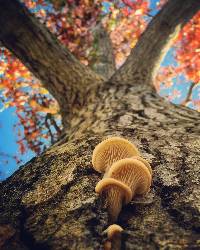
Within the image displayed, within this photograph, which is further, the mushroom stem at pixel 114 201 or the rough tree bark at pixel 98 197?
the mushroom stem at pixel 114 201

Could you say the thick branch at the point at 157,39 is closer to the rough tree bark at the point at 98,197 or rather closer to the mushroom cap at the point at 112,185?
the rough tree bark at the point at 98,197

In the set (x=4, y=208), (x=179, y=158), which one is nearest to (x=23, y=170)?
(x=4, y=208)

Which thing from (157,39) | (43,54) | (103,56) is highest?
(103,56)

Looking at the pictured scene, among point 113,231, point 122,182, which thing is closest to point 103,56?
point 122,182

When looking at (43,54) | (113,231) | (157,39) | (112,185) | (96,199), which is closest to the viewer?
(113,231)

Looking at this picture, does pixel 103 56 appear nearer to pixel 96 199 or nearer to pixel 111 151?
pixel 111 151

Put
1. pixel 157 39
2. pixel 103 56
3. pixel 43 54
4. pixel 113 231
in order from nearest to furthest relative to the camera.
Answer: pixel 113 231 < pixel 43 54 < pixel 157 39 < pixel 103 56

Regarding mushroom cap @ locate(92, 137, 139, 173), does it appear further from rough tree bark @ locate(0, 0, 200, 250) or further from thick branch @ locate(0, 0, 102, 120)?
thick branch @ locate(0, 0, 102, 120)

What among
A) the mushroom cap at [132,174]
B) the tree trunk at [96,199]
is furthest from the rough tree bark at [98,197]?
the mushroom cap at [132,174]
